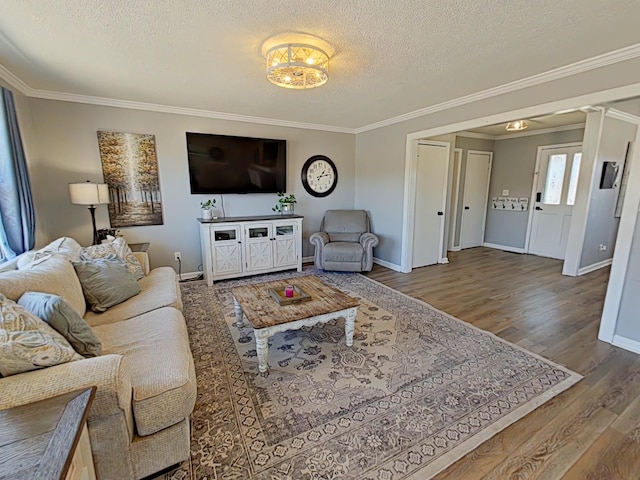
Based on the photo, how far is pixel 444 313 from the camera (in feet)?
10.6

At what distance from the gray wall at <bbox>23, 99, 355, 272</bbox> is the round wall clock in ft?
0.34

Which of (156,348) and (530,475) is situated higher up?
(156,348)

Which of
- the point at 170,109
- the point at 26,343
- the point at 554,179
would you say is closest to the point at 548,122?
the point at 554,179

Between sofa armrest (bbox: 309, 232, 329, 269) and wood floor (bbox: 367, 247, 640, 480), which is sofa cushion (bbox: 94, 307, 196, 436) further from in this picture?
sofa armrest (bbox: 309, 232, 329, 269)

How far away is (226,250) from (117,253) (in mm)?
1531

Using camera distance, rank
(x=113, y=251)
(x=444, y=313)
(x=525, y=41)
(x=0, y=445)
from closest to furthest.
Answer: (x=0, y=445) → (x=525, y=41) → (x=113, y=251) → (x=444, y=313)

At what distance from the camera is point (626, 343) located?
8.39ft

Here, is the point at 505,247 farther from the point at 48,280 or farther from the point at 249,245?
the point at 48,280

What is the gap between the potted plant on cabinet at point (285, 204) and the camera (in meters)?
4.84

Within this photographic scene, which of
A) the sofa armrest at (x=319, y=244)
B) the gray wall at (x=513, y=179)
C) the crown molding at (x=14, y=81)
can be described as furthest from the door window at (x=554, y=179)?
the crown molding at (x=14, y=81)

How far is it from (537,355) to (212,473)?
2550mm

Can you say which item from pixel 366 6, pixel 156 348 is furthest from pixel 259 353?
pixel 366 6

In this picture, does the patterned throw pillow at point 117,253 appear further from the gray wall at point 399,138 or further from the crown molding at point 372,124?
the gray wall at point 399,138

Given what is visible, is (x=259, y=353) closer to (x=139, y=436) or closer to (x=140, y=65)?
(x=139, y=436)
